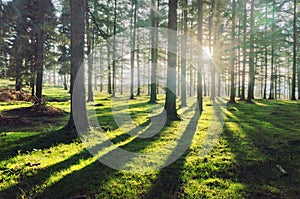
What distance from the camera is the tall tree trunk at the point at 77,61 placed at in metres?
7.38

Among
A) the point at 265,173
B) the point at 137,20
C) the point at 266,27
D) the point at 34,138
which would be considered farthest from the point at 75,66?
the point at 266,27

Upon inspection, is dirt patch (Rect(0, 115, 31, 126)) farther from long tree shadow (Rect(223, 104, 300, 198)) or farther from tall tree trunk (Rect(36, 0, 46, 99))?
long tree shadow (Rect(223, 104, 300, 198))

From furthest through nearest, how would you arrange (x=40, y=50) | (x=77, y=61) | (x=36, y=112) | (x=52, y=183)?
(x=40, y=50) < (x=36, y=112) < (x=77, y=61) < (x=52, y=183)

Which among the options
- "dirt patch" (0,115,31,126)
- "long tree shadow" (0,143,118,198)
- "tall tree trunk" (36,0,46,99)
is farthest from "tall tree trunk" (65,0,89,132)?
"tall tree trunk" (36,0,46,99)

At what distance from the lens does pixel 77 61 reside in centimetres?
745

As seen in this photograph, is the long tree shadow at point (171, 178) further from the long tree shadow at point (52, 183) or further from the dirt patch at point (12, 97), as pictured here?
the dirt patch at point (12, 97)

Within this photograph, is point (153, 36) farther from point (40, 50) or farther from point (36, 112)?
point (36, 112)

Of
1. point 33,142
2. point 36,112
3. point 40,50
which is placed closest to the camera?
point 33,142

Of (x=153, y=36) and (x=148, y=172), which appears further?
(x=153, y=36)

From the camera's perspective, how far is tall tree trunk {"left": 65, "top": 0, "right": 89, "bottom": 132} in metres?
7.38

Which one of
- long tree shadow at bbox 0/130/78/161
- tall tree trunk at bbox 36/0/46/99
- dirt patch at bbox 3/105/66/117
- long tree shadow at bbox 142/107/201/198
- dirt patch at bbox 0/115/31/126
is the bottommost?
long tree shadow at bbox 142/107/201/198

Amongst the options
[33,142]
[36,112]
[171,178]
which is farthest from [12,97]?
[171,178]

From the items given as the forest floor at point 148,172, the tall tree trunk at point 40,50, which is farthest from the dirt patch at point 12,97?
the forest floor at point 148,172

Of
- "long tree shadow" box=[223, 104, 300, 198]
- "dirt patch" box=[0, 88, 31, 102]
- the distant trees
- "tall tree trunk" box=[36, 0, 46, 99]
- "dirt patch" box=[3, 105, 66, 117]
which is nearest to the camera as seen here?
"long tree shadow" box=[223, 104, 300, 198]
